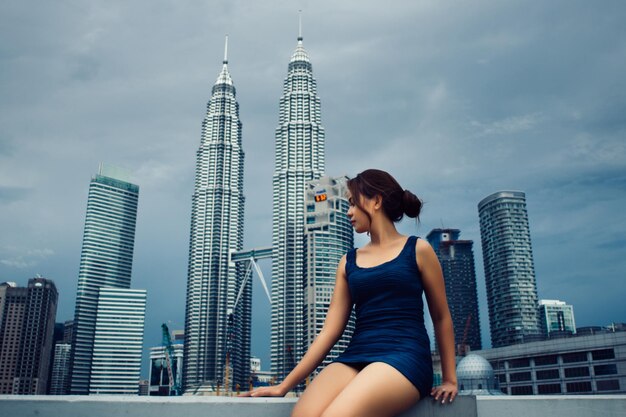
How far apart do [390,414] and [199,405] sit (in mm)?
1419

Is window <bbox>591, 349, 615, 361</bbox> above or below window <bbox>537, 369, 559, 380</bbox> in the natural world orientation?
above

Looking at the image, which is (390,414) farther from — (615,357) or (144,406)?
(615,357)

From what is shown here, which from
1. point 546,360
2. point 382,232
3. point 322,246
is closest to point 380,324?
point 382,232

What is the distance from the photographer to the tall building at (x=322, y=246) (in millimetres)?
163500

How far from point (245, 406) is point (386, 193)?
2.25m

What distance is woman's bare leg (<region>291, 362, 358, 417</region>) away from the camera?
4.06 metres

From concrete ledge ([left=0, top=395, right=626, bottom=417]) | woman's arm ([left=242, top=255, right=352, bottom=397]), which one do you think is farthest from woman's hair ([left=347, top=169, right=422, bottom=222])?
concrete ledge ([left=0, top=395, right=626, bottom=417])

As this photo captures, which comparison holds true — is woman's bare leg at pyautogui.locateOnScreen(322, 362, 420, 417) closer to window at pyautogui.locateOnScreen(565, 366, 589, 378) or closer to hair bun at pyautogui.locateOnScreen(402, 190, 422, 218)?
hair bun at pyautogui.locateOnScreen(402, 190, 422, 218)

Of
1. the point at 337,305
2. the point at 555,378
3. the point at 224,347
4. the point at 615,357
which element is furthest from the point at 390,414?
the point at 224,347

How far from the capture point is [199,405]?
407cm

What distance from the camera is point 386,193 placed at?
202 inches

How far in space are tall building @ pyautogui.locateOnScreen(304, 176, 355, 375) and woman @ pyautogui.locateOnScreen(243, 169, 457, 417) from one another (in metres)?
154

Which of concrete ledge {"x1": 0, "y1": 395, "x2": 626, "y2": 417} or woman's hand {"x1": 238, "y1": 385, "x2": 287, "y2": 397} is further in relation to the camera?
woman's hand {"x1": 238, "y1": 385, "x2": 287, "y2": 397}

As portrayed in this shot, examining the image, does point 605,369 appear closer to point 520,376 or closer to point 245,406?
point 520,376
